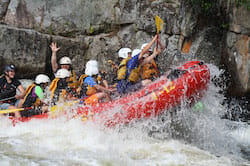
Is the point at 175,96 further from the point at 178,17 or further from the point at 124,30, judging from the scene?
the point at 124,30

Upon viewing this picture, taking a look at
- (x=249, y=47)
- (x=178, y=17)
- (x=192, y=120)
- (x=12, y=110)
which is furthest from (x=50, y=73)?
(x=249, y=47)

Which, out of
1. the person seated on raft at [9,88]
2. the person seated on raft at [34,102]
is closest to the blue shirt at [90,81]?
the person seated on raft at [34,102]

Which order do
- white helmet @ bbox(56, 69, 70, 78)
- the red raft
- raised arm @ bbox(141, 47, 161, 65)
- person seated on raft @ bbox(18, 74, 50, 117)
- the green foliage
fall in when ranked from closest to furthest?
the red raft, raised arm @ bbox(141, 47, 161, 65), person seated on raft @ bbox(18, 74, 50, 117), white helmet @ bbox(56, 69, 70, 78), the green foliage

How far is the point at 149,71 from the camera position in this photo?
200 inches

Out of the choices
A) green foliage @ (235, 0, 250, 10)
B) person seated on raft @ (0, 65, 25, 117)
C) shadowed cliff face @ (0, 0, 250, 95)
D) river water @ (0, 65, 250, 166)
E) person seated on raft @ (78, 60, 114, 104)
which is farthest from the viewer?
shadowed cliff face @ (0, 0, 250, 95)

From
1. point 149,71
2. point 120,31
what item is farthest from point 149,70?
point 120,31

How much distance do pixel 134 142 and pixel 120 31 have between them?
15.6ft

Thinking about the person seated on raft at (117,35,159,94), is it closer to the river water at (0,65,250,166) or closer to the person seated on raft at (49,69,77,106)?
the river water at (0,65,250,166)

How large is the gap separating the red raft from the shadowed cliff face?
2696 millimetres

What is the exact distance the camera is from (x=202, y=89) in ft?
15.1

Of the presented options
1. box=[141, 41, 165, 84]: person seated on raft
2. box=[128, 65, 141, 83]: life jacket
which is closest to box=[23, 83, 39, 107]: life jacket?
box=[128, 65, 141, 83]: life jacket

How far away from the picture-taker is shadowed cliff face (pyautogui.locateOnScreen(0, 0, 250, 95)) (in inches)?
280

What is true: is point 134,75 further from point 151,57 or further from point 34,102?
point 34,102

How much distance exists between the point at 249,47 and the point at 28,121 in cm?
481
